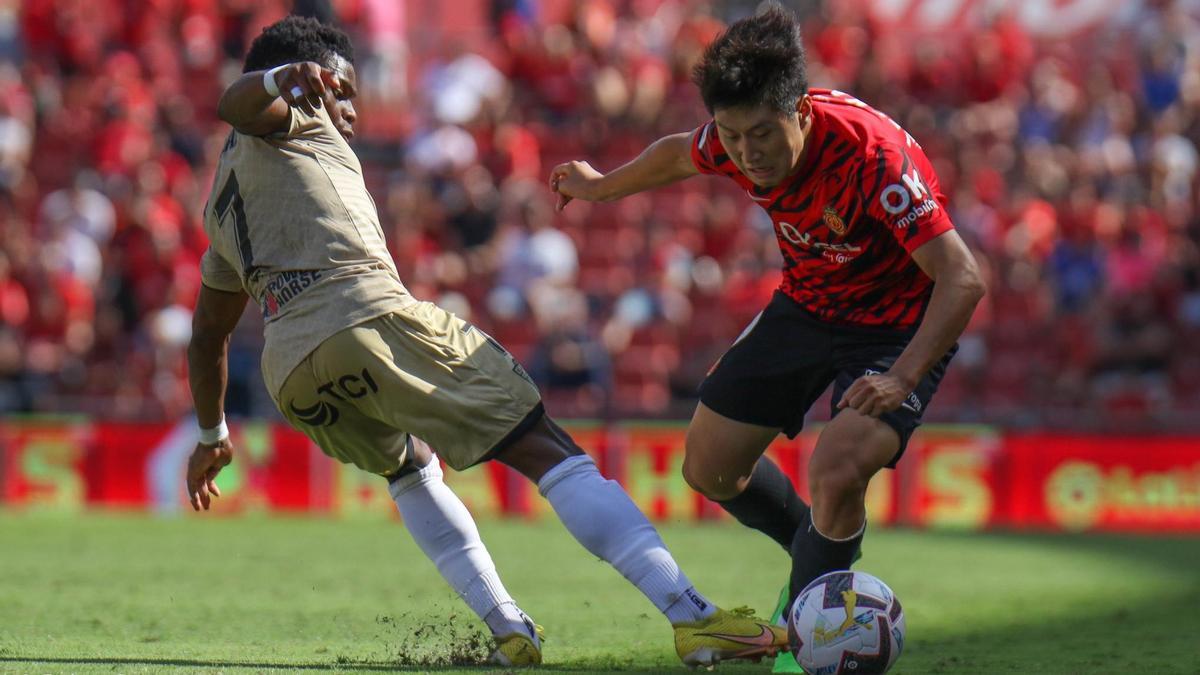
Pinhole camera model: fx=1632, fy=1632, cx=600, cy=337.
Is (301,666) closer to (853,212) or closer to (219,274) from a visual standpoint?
(219,274)

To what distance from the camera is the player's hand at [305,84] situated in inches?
208

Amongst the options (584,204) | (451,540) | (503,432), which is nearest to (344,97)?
(503,432)

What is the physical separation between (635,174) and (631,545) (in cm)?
163

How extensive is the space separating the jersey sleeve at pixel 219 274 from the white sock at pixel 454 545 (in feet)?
3.17

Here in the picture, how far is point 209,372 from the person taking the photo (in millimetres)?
6305

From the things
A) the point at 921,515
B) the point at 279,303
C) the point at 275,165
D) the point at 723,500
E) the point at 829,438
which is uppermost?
the point at 275,165

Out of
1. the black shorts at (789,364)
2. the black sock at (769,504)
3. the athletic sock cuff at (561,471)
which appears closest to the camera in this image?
the athletic sock cuff at (561,471)

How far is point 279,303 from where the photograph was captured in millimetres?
5793

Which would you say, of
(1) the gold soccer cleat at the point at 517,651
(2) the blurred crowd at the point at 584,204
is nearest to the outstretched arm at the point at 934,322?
(1) the gold soccer cleat at the point at 517,651

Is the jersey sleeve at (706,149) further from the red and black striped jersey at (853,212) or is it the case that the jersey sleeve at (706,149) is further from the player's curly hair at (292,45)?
the player's curly hair at (292,45)

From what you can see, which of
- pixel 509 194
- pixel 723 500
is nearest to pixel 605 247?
pixel 509 194

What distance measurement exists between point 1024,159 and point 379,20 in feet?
24.8

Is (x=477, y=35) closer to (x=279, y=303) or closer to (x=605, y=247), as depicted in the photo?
(x=605, y=247)

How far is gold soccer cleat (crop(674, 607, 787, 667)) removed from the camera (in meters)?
5.47
